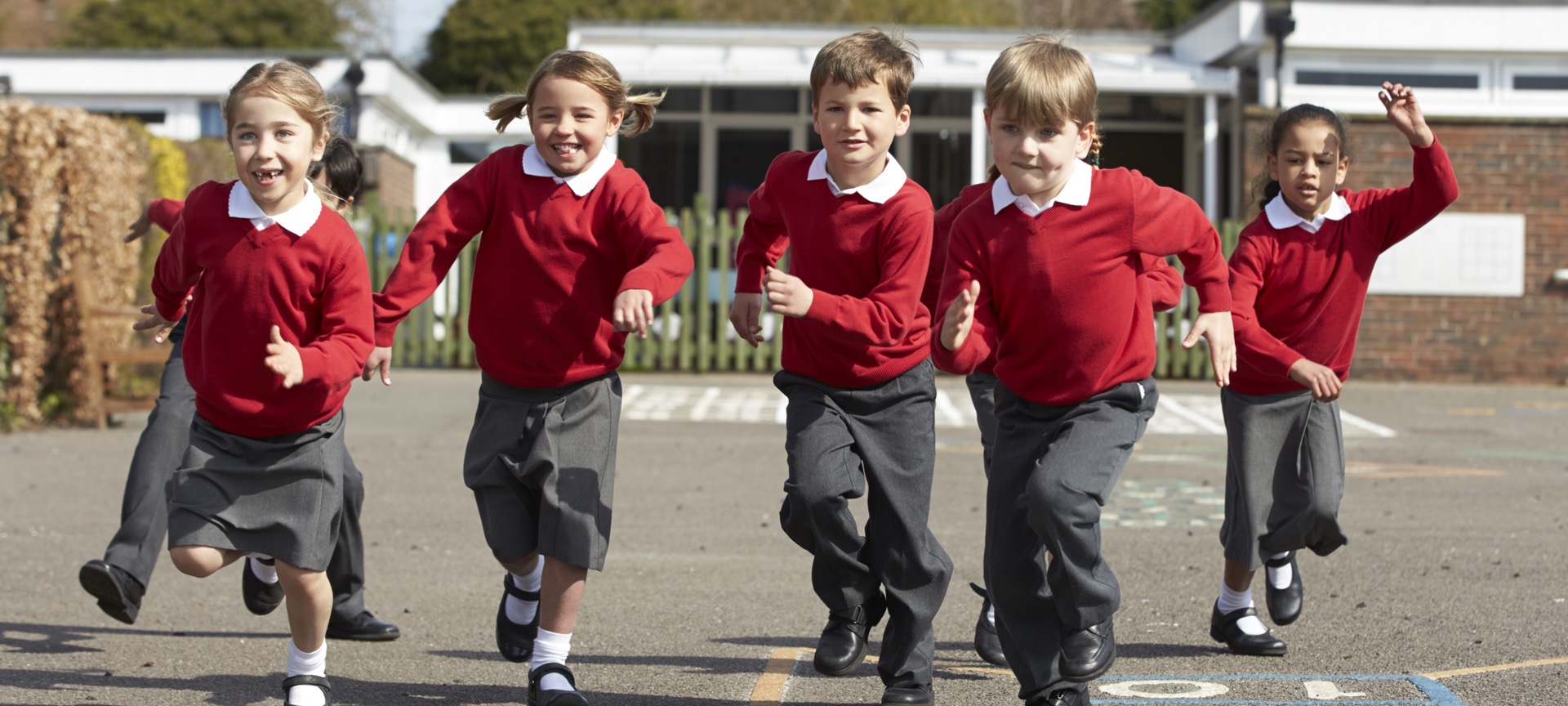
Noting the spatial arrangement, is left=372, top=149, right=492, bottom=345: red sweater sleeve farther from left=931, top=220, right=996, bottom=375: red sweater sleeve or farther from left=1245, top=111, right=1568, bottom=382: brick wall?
left=1245, top=111, right=1568, bottom=382: brick wall

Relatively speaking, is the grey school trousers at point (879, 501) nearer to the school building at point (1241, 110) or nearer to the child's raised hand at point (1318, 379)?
the child's raised hand at point (1318, 379)

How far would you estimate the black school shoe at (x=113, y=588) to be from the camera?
198 inches

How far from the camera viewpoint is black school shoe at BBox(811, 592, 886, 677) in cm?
445

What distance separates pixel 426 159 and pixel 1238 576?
28214 mm

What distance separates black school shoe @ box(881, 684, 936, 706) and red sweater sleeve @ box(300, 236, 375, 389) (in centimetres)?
172

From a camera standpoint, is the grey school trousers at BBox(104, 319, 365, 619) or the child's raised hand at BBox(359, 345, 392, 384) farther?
the grey school trousers at BBox(104, 319, 365, 619)

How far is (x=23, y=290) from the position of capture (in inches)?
429

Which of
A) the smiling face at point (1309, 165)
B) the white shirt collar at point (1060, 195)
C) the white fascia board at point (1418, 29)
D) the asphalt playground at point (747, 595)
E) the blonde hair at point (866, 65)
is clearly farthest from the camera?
the white fascia board at point (1418, 29)

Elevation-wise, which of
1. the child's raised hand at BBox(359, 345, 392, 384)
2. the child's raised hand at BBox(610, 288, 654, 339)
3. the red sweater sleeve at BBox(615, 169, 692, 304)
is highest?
the red sweater sleeve at BBox(615, 169, 692, 304)

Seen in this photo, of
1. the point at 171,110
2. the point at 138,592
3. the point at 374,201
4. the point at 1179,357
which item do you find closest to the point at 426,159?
the point at 171,110

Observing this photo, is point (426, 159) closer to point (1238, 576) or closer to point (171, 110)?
point (171, 110)

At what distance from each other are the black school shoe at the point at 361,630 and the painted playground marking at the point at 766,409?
7.03 m

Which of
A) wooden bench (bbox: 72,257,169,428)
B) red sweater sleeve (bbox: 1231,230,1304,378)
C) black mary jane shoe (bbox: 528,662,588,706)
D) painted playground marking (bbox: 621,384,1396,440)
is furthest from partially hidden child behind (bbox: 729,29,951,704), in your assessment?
painted playground marking (bbox: 621,384,1396,440)

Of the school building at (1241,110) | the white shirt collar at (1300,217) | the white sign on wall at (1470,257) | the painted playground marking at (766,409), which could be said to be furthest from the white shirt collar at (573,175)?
the white sign on wall at (1470,257)
